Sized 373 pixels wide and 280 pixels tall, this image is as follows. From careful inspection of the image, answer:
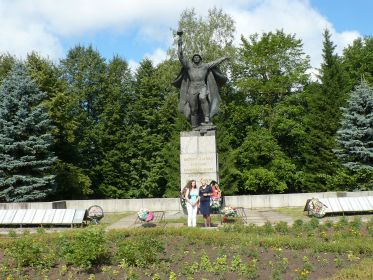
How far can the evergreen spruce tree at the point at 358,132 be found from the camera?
2428 cm

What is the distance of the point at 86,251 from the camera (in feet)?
26.1

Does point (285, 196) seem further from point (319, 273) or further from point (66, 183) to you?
point (66, 183)

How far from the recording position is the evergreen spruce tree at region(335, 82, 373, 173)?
24281mm

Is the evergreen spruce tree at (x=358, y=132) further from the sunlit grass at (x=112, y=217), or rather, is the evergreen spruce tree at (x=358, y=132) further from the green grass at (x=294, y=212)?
the sunlit grass at (x=112, y=217)

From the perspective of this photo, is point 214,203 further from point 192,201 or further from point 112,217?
point 112,217

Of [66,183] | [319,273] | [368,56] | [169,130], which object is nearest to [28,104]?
[66,183]

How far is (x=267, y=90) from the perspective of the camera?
31984 millimetres

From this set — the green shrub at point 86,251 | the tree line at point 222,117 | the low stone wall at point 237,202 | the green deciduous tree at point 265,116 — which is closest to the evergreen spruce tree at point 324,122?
the tree line at point 222,117

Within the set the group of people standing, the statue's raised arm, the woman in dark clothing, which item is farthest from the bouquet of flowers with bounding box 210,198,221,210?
the statue's raised arm

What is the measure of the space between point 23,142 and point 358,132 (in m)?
17.1

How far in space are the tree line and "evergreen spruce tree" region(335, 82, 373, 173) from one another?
0.42 feet

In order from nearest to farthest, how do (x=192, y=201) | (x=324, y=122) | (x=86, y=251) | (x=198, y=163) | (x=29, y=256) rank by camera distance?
(x=86, y=251)
(x=29, y=256)
(x=192, y=201)
(x=198, y=163)
(x=324, y=122)

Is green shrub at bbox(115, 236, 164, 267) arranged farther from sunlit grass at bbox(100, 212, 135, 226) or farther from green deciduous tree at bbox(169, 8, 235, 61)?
green deciduous tree at bbox(169, 8, 235, 61)

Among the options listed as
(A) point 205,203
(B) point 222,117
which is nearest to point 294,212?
(A) point 205,203
